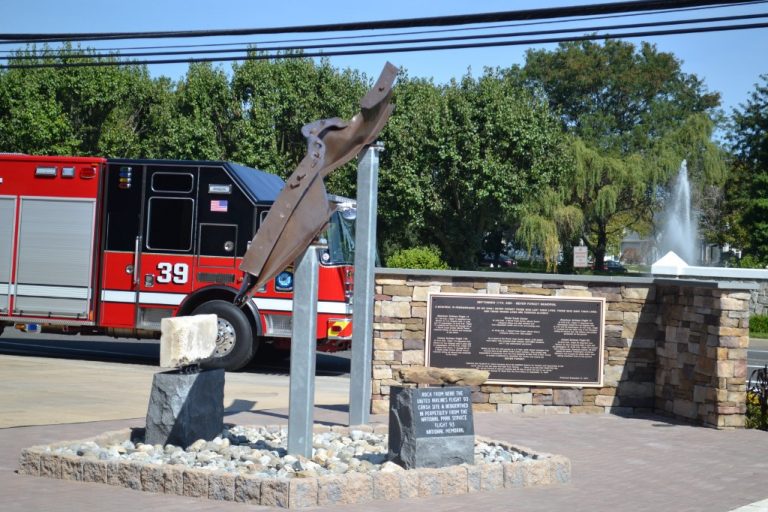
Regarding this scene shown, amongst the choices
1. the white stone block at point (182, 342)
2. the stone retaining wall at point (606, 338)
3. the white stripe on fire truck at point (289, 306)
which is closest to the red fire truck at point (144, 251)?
the white stripe on fire truck at point (289, 306)

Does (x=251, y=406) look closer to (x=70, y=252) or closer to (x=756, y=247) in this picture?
(x=70, y=252)

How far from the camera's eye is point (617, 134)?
6750 cm

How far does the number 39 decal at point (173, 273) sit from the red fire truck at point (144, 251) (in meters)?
0.02

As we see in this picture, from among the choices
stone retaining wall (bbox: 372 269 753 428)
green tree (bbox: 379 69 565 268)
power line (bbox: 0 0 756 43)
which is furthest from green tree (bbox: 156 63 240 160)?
stone retaining wall (bbox: 372 269 753 428)

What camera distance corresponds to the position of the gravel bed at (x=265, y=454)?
339 inches

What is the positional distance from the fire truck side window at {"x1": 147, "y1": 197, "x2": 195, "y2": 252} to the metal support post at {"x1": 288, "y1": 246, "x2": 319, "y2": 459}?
903cm

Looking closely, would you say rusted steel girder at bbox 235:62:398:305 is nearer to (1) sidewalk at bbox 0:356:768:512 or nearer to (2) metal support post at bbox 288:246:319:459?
(2) metal support post at bbox 288:246:319:459

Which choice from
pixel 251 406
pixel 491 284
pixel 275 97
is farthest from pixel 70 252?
pixel 275 97

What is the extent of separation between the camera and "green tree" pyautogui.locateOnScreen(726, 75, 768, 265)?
44094mm

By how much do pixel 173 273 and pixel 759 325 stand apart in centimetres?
1931

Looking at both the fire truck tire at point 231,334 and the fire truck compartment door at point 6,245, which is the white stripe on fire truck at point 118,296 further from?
the fire truck compartment door at point 6,245

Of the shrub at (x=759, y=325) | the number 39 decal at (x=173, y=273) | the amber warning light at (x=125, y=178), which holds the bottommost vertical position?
the shrub at (x=759, y=325)

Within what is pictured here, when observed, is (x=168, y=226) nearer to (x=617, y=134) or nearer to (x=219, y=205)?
(x=219, y=205)

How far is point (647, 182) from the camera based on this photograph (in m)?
51.0
